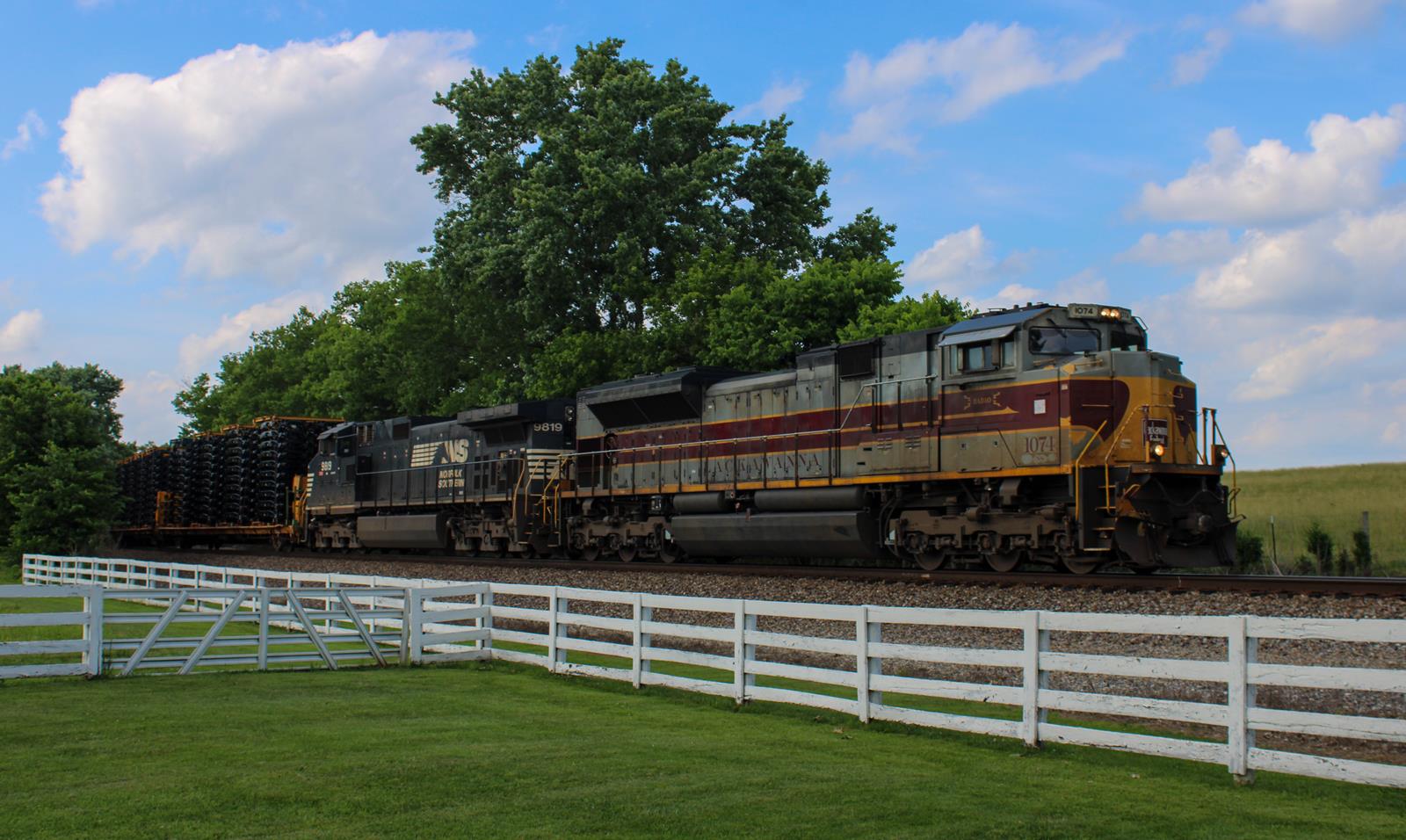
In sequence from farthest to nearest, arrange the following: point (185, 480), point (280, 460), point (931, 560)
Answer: point (185, 480) < point (280, 460) < point (931, 560)

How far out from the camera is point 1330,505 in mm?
34062

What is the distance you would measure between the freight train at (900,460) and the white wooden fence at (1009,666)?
4.15 metres

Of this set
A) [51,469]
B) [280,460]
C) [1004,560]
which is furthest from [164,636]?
[280,460]

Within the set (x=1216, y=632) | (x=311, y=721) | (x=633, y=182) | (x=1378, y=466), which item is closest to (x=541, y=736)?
(x=311, y=721)

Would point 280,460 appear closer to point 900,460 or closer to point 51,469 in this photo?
point 51,469

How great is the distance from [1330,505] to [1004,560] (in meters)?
21.6

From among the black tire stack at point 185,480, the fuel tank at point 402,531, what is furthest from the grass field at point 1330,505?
the black tire stack at point 185,480

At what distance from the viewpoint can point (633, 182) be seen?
1516 inches

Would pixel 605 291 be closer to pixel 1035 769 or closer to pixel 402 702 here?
pixel 402 702

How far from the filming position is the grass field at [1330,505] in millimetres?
25250

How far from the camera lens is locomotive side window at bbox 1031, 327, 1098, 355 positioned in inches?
683

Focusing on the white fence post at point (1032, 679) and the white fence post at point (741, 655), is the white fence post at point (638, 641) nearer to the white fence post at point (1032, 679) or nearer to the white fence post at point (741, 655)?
the white fence post at point (741, 655)

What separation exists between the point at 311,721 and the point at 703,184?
106 ft

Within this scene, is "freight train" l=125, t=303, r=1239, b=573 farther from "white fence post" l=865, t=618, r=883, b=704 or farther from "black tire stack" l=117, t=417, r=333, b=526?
"black tire stack" l=117, t=417, r=333, b=526
